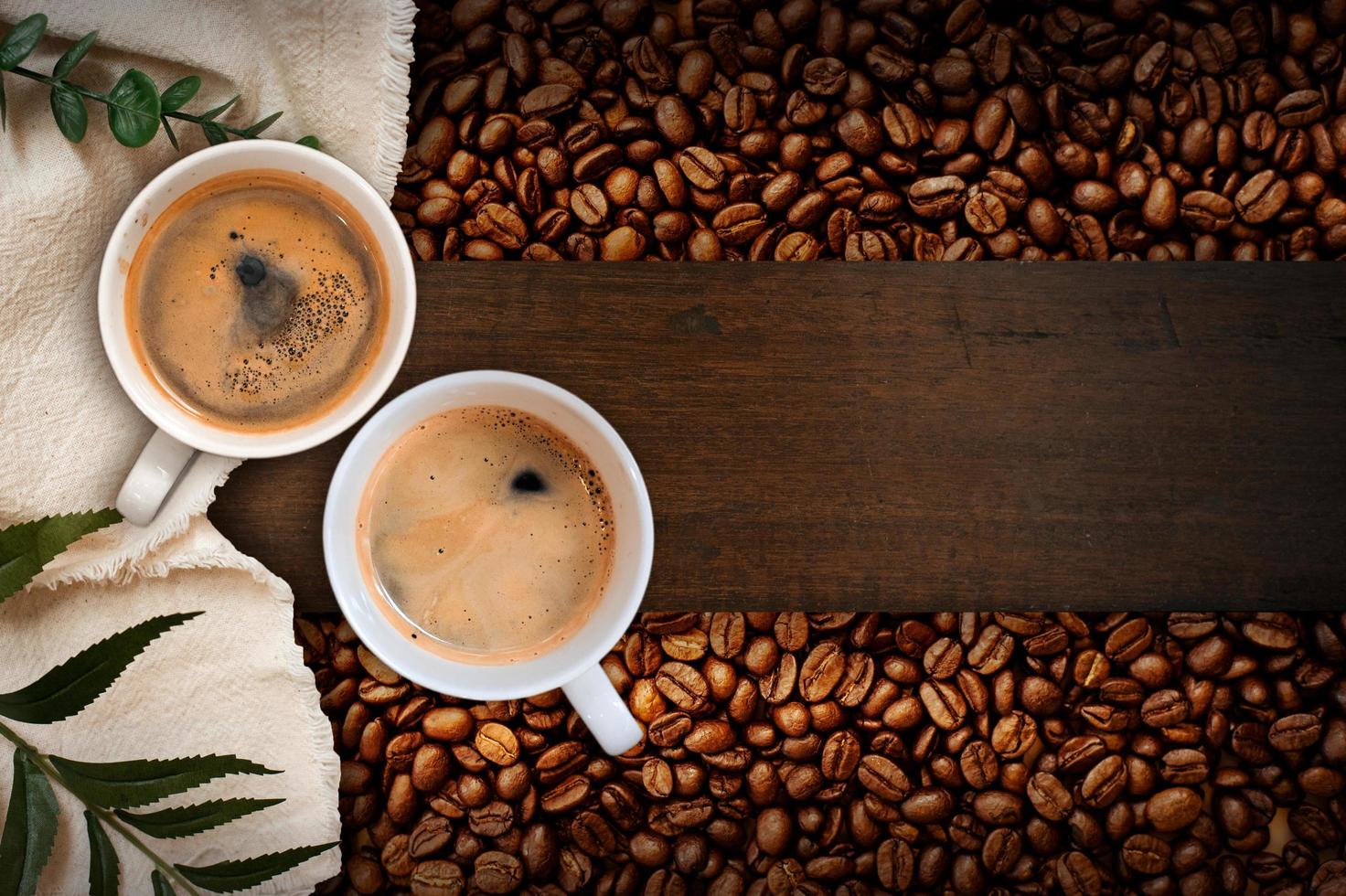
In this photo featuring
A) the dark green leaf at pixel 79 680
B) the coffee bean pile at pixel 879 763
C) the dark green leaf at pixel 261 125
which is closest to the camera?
the dark green leaf at pixel 79 680

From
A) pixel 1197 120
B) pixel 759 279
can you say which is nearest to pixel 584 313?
pixel 759 279

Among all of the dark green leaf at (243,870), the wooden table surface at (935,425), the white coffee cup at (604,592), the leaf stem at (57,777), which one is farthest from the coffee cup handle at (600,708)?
the leaf stem at (57,777)

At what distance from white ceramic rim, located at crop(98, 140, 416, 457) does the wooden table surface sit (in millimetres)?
101

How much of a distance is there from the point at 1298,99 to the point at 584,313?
80cm

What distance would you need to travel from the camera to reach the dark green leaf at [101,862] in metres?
0.77

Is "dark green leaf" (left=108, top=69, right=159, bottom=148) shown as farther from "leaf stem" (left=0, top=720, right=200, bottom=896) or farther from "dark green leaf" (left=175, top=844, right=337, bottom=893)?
"dark green leaf" (left=175, top=844, right=337, bottom=893)

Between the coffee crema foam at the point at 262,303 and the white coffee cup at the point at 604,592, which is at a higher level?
the coffee crema foam at the point at 262,303

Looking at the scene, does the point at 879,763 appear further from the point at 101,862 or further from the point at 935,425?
the point at 101,862

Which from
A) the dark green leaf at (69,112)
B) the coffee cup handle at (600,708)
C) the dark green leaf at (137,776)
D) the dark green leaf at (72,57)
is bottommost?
the dark green leaf at (137,776)

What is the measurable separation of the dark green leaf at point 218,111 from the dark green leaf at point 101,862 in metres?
0.61

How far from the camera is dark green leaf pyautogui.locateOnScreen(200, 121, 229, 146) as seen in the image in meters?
0.85

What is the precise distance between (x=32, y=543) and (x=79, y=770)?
192 millimetres

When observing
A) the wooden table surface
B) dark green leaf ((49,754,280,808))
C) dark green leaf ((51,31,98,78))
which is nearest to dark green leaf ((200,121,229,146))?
dark green leaf ((51,31,98,78))

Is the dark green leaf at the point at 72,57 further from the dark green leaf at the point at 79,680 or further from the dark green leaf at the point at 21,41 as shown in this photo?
the dark green leaf at the point at 79,680
